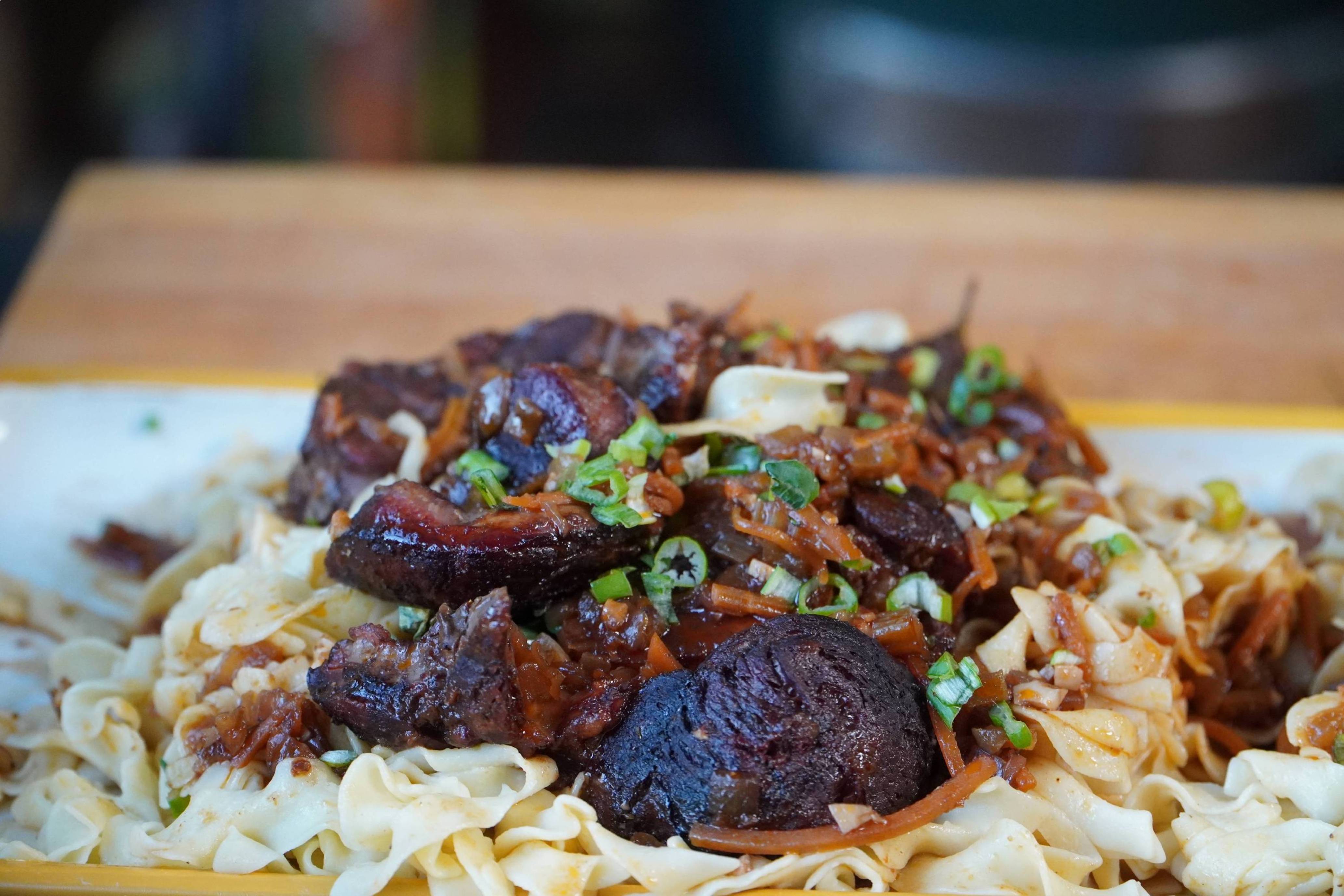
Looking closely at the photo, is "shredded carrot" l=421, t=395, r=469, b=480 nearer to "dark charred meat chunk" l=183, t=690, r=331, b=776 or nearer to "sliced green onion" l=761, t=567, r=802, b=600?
"dark charred meat chunk" l=183, t=690, r=331, b=776

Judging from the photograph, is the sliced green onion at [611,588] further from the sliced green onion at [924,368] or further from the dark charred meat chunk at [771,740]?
the sliced green onion at [924,368]

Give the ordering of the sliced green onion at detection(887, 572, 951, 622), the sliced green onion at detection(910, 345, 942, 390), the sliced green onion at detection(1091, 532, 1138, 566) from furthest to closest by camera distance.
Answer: the sliced green onion at detection(910, 345, 942, 390)
the sliced green onion at detection(1091, 532, 1138, 566)
the sliced green onion at detection(887, 572, 951, 622)

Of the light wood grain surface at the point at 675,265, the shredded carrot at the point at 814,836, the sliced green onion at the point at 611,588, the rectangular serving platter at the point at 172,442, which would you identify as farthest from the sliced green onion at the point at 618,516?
the light wood grain surface at the point at 675,265

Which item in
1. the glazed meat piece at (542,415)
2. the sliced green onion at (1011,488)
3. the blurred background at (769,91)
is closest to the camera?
the glazed meat piece at (542,415)

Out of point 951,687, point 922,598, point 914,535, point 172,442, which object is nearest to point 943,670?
point 951,687

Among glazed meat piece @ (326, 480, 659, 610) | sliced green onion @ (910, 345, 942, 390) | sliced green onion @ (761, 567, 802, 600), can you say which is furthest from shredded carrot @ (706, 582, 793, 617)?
sliced green onion @ (910, 345, 942, 390)

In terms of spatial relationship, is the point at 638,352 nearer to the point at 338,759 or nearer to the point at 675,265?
the point at 338,759
